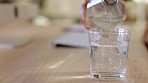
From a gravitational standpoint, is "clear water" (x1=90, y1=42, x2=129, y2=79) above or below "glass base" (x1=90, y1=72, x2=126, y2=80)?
above

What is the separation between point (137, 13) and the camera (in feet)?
14.2

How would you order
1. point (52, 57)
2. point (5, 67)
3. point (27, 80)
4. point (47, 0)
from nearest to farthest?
1. point (27, 80)
2. point (5, 67)
3. point (52, 57)
4. point (47, 0)

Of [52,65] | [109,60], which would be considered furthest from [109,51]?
[52,65]

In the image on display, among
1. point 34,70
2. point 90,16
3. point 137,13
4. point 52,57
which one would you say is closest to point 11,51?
point 52,57

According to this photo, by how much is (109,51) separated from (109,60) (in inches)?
0.8

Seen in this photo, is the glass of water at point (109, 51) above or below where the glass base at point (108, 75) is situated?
above

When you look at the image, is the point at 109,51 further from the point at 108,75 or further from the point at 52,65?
the point at 52,65

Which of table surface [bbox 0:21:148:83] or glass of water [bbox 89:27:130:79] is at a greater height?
glass of water [bbox 89:27:130:79]

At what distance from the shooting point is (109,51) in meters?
0.62

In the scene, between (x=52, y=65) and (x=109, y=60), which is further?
(x=52, y=65)

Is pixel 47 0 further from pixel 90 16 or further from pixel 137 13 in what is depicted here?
pixel 90 16

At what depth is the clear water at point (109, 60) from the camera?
0.62 m

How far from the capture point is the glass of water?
0.62m

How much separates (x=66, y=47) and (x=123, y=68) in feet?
1.38
